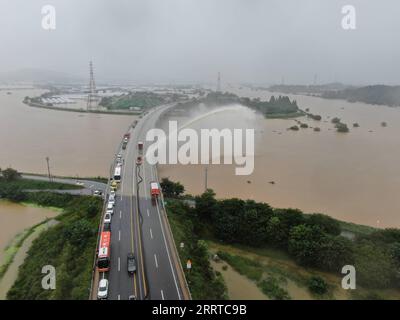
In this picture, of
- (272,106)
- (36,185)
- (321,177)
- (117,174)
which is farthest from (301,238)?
(272,106)

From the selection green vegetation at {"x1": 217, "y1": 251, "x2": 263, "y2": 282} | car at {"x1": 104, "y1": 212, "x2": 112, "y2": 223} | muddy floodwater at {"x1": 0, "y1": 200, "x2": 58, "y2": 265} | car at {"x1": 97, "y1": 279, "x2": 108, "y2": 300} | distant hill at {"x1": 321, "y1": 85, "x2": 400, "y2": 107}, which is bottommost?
green vegetation at {"x1": 217, "y1": 251, "x2": 263, "y2": 282}

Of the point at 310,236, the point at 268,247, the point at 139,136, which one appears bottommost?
the point at 268,247

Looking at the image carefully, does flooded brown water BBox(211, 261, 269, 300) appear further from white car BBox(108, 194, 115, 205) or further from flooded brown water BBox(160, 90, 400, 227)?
flooded brown water BBox(160, 90, 400, 227)

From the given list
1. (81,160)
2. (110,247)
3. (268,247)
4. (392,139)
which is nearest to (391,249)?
(268,247)

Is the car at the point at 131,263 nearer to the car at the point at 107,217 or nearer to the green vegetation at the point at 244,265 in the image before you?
the car at the point at 107,217

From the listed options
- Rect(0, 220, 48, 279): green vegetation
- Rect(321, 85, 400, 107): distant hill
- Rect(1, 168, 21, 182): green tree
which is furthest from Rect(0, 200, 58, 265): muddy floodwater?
Rect(321, 85, 400, 107): distant hill

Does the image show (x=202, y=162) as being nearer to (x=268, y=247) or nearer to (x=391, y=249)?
(x=268, y=247)
